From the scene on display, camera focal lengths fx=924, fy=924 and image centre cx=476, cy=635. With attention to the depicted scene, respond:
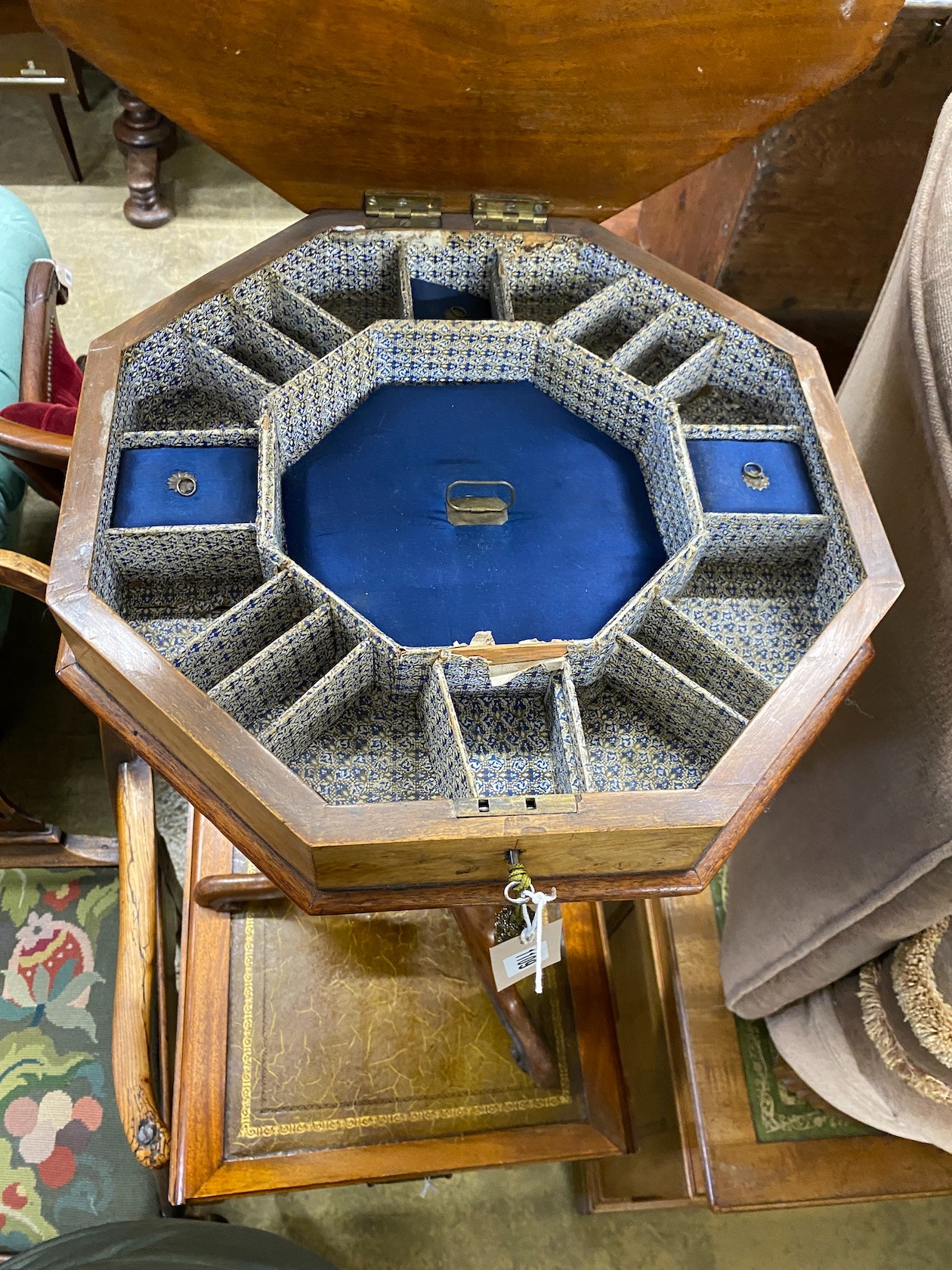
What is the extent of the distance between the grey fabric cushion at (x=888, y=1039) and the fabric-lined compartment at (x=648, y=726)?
387 mm

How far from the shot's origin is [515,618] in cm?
117

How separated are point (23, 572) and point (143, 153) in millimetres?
2043

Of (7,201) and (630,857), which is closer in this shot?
(630,857)

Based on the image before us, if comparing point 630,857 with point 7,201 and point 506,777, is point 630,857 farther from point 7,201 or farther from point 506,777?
point 7,201

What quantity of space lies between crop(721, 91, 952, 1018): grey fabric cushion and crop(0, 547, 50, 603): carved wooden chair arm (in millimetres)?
1042

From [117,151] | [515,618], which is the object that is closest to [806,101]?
[515,618]

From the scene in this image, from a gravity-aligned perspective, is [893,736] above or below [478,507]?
below

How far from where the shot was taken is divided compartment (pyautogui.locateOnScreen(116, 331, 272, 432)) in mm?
1207

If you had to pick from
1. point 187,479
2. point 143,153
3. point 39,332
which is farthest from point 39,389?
point 143,153

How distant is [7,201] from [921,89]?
1.72 meters

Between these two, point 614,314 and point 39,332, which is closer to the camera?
point 614,314

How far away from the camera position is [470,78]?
115cm

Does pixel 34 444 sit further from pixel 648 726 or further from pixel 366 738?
pixel 648 726

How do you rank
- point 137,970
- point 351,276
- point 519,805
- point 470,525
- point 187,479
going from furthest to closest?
point 351,276 → point 470,525 → point 187,479 → point 137,970 → point 519,805
